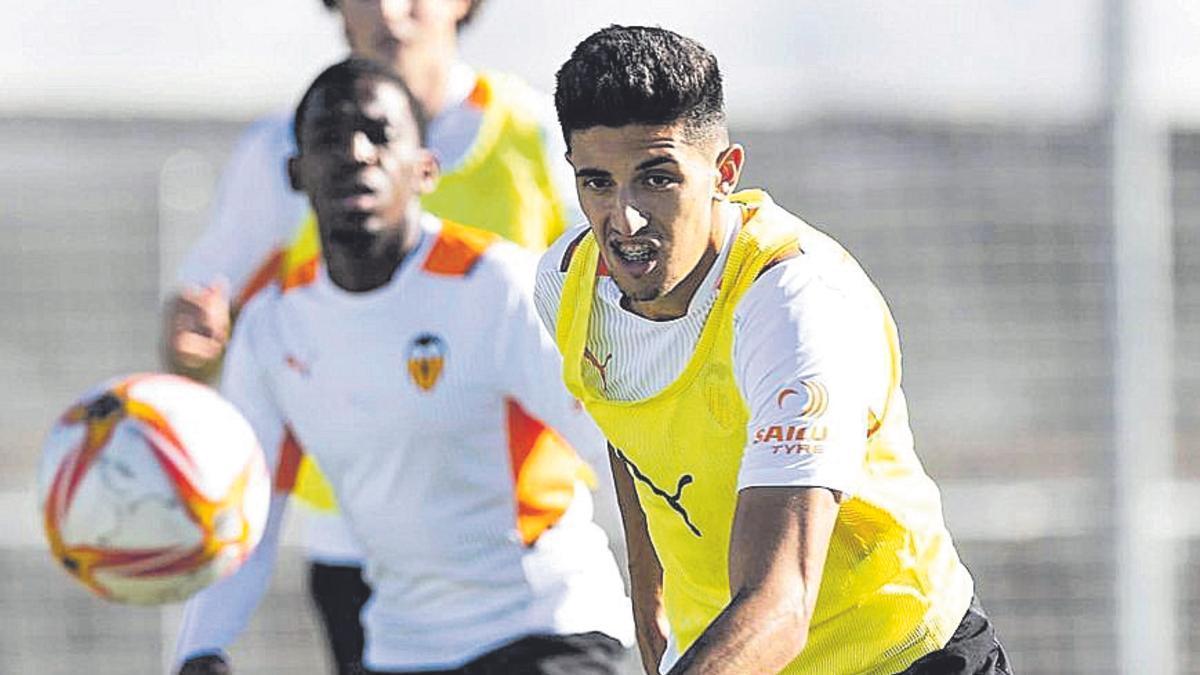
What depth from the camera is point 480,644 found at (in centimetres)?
484

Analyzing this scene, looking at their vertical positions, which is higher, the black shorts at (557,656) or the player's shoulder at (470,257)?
the player's shoulder at (470,257)

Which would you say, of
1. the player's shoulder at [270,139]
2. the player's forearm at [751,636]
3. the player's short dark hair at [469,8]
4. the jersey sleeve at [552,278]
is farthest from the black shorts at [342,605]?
the player's forearm at [751,636]

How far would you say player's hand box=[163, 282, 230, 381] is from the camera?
16.5 ft

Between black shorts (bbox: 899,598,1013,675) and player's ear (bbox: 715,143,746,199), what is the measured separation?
0.72m

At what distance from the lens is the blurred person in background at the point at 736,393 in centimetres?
300

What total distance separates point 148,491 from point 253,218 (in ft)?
3.98

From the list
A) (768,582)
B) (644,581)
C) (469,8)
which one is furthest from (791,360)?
(469,8)

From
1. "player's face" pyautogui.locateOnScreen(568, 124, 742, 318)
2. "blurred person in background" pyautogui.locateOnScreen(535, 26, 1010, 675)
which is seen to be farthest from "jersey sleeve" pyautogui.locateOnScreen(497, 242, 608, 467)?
"player's face" pyautogui.locateOnScreen(568, 124, 742, 318)

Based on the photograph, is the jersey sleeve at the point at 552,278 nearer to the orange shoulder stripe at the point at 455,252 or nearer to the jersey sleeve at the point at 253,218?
the orange shoulder stripe at the point at 455,252

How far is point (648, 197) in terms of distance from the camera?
3.17m

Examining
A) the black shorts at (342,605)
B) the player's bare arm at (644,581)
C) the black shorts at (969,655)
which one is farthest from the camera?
the black shorts at (342,605)

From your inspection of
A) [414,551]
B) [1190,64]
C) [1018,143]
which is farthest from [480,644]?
[1190,64]

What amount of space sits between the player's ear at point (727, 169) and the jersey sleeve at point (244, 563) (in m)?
1.79

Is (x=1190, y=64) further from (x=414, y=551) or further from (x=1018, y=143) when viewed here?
(x=414, y=551)
